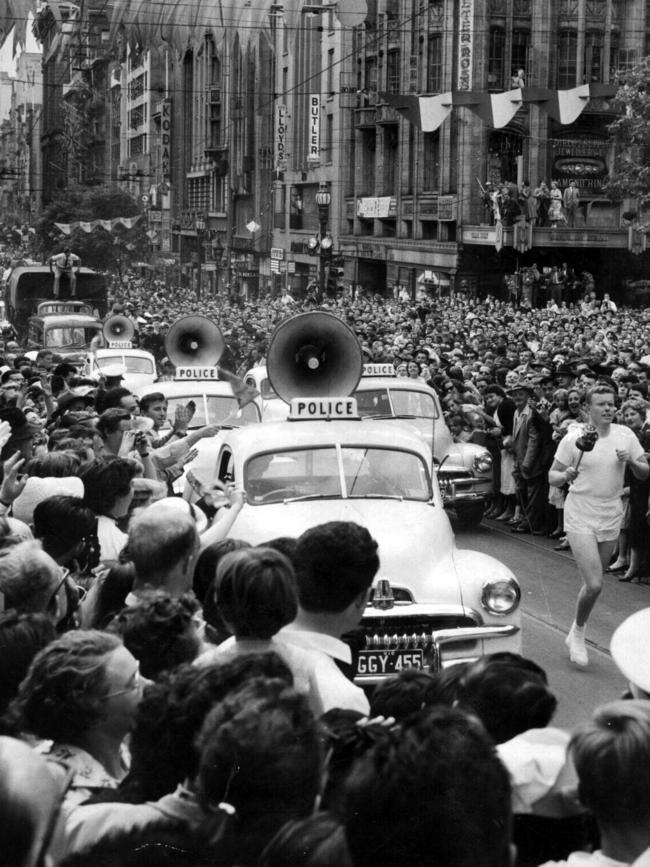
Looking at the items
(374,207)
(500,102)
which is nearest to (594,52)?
(374,207)

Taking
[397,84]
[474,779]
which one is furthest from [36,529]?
[397,84]

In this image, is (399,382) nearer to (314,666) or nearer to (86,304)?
(314,666)

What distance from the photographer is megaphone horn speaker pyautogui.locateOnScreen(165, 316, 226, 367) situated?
20.1 meters

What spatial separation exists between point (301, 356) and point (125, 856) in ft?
32.4

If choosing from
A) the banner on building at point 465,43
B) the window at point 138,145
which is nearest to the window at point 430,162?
the banner on building at point 465,43

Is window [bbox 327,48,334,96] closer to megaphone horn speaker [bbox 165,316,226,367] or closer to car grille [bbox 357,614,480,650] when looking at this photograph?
megaphone horn speaker [bbox 165,316,226,367]

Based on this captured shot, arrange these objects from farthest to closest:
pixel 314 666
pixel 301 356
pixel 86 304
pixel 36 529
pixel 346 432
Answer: pixel 86 304, pixel 301 356, pixel 346 432, pixel 36 529, pixel 314 666

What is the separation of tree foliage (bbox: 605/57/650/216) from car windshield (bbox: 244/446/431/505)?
80.2ft

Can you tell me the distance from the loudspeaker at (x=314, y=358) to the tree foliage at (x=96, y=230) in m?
46.7

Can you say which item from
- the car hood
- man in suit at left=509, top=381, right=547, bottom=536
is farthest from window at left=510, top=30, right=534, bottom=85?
the car hood

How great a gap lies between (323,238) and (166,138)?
3360 centimetres

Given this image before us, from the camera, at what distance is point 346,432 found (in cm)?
981

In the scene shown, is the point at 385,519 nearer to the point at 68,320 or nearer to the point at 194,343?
the point at 194,343

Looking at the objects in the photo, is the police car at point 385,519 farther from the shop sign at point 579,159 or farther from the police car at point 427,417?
the shop sign at point 579,159
